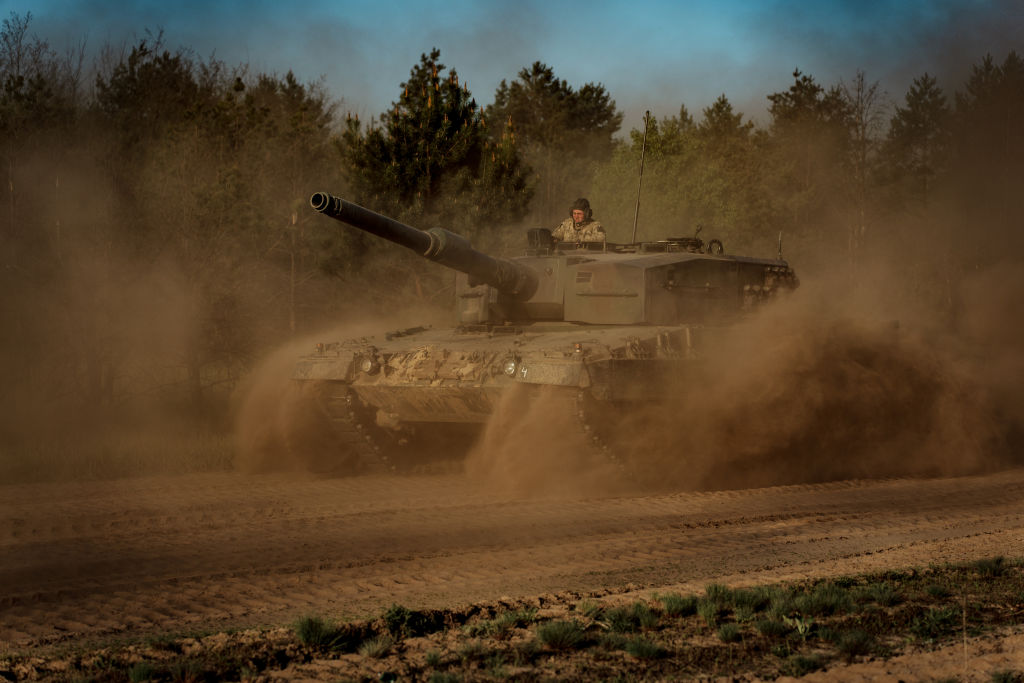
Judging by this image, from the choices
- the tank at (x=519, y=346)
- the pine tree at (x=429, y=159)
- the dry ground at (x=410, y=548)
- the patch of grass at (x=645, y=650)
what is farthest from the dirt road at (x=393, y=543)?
the pine tree at (x=429, y=159)

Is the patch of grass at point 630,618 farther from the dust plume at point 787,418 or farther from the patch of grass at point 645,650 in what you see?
the dust plume at point 787,418

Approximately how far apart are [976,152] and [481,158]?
17.8 metres

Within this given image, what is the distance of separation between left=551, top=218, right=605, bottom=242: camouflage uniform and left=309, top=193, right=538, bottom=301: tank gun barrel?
1.61m

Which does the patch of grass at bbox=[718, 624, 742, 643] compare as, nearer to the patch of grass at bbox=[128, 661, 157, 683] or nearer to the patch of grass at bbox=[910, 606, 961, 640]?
the patch of grass at bbox=[910, 606, 961, 640]

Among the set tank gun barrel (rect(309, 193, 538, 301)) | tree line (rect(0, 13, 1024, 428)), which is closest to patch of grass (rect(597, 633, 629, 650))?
tank gun barrel (rect(309, 193, 538, 301))

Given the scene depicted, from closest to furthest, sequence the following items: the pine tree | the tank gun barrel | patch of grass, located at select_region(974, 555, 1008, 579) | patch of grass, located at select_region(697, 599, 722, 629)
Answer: patch of grass, located at select_region(697, 599, 722, 629)
patch of grass, located at select_region(974, 555, 1008, 579)
the tank gun barrel
the pine tree

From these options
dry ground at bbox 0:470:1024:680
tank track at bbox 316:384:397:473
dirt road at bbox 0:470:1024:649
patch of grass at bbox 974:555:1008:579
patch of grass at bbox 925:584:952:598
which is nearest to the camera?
dry ground at bbox 0:470:1024:680

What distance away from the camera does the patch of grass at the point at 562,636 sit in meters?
5.05

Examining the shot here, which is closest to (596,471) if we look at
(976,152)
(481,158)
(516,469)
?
(516,469)

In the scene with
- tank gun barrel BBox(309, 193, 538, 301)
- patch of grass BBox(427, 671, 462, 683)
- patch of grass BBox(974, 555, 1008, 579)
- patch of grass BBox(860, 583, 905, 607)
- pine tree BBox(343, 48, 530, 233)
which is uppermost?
pine tree BBox(343, 48, 530, 233)

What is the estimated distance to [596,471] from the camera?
34.4 ft

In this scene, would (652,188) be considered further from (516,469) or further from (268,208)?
(516,469)

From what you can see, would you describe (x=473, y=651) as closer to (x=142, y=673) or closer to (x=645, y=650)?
(x=645, y=650)

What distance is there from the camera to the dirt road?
6.21 meters
